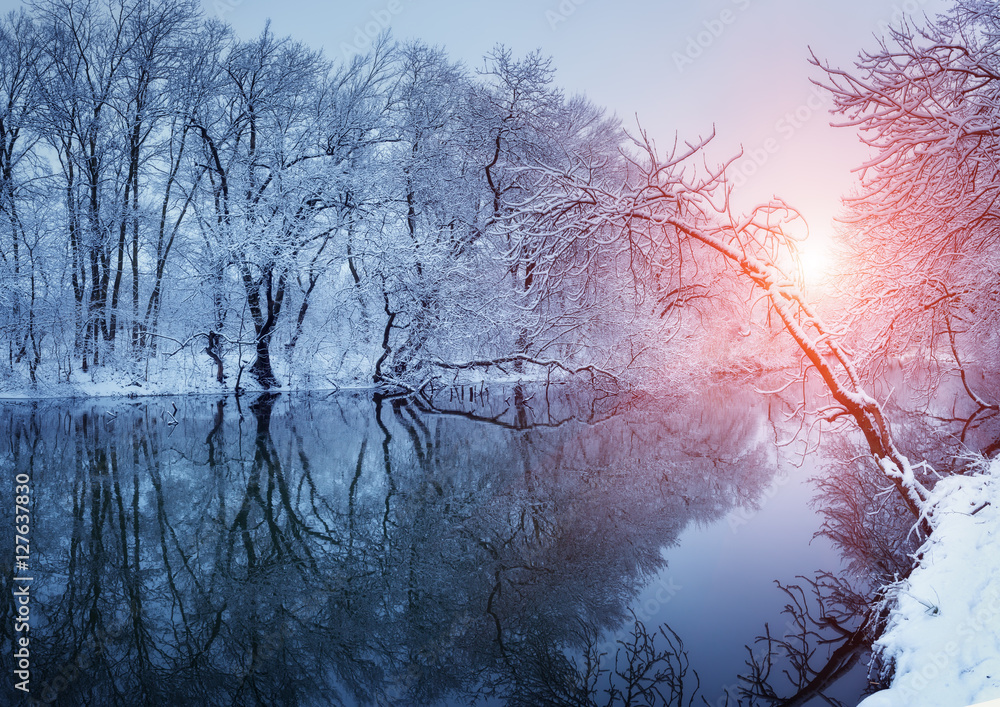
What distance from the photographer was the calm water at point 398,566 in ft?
12.0

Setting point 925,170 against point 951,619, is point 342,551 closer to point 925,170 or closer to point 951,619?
point 951,619

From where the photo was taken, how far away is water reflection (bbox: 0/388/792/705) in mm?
3691

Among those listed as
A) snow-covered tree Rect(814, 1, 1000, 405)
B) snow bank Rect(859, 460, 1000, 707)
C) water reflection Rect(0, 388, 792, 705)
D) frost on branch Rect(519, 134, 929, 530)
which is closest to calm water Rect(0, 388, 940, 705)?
water reflection Rect(0, 388, 792, 705)

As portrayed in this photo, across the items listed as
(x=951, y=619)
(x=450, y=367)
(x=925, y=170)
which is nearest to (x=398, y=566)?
(x=951, y=619)

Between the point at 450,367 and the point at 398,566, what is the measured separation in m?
14.2

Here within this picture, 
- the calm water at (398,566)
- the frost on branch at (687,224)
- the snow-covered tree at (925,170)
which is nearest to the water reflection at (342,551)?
the calm water at (398,566)

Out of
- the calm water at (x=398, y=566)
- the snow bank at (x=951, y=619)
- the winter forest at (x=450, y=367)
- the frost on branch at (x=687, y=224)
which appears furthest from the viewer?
the frost on branch at (x=687, y=224)

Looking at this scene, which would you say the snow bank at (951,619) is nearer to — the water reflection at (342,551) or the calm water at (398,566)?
the calm water at (398,566)

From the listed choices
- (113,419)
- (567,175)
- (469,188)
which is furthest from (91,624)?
(469,188)

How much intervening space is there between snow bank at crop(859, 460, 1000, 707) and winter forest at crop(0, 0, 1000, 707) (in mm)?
27

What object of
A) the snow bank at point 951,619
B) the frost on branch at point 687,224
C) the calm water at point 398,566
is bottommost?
the snow bank at point 951,619

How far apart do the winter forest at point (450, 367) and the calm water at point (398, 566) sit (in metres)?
0.04

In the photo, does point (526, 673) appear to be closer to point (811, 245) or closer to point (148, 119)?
point (811, 245)

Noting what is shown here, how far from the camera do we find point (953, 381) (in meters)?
20.7
